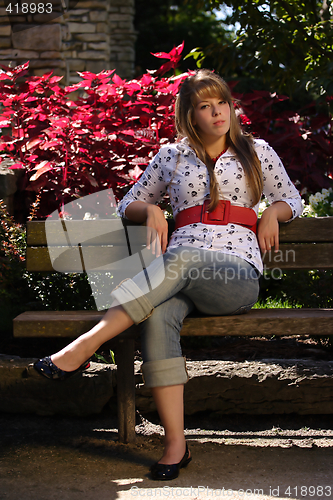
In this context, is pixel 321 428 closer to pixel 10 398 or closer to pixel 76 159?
pixel 10 398

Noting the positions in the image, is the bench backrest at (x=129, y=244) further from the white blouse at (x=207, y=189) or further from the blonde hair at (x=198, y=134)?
the blonde hair at (x=198, y=134)

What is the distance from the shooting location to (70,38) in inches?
298

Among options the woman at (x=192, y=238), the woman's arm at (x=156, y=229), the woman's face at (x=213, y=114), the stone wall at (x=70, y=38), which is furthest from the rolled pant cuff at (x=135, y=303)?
the stone wall at (x=70, y=38)

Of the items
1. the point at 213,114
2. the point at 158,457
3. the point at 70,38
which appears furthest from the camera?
the point at 70,38

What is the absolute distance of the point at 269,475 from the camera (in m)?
2.03

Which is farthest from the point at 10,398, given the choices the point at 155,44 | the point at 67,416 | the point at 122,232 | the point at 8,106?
the point at 155,44

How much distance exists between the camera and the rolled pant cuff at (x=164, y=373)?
1.88 metres

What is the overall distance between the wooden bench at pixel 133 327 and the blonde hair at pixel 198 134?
0.32 m

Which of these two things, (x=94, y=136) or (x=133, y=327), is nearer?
(x=133, y=327)

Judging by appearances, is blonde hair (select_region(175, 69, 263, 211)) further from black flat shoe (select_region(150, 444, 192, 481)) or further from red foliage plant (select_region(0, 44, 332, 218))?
black flat shoe (select_region(150, 444, 192, 481))

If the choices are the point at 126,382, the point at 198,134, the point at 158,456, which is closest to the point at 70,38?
the point at 198,134

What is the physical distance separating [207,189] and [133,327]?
0.70m

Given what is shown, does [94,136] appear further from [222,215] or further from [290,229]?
[290,229]

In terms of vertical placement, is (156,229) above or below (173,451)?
above
